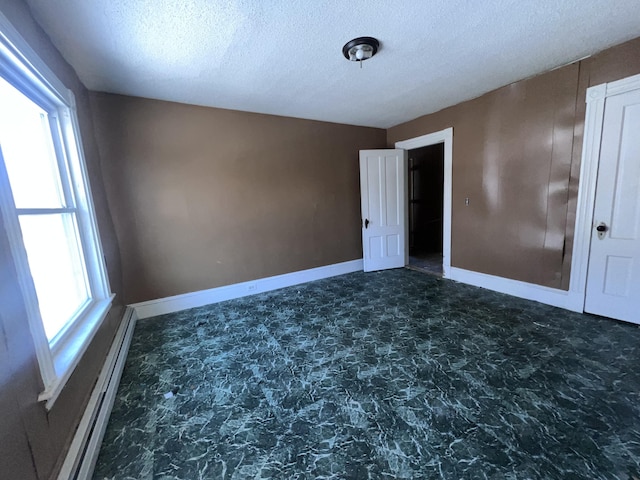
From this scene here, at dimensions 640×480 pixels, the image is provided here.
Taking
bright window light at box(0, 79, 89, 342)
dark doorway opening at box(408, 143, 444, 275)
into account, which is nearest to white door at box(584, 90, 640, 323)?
dark doorway opening at box(408, 143, 444, 275)

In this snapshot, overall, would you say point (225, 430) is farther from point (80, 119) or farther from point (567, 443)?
point (80, 119)

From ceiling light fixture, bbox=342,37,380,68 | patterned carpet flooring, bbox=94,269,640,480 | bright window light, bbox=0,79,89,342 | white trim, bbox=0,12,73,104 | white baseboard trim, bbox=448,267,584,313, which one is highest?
ceiling light fixture, bbox=342,37,380,68

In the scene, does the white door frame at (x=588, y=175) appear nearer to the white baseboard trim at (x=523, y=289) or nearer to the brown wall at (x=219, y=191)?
the white baseboard trim at (x=523, y=289)

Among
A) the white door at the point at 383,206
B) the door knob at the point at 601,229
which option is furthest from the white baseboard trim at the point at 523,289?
the white door at the point at 383,206

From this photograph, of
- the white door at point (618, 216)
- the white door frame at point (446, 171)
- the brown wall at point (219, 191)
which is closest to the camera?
the white door at point (618, 216)

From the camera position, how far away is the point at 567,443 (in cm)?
133

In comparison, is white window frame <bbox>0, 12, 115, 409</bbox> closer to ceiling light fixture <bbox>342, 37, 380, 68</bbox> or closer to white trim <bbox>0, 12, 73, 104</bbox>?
white trim <bbox>0, 12, 73, 104</bbox>

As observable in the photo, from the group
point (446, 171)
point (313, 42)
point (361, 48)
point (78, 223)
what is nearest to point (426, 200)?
point (446, 171)

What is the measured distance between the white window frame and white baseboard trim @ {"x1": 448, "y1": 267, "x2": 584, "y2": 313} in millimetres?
4157

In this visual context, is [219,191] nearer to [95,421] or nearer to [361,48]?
[361,48]

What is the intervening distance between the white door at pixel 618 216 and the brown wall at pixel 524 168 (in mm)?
191

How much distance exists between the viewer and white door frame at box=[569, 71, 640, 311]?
7.68 ft

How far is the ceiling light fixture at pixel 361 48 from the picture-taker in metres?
1.99

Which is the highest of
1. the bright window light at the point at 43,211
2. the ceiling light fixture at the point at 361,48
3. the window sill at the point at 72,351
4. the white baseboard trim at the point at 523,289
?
the ceiling light fixture at the point at 361,48
